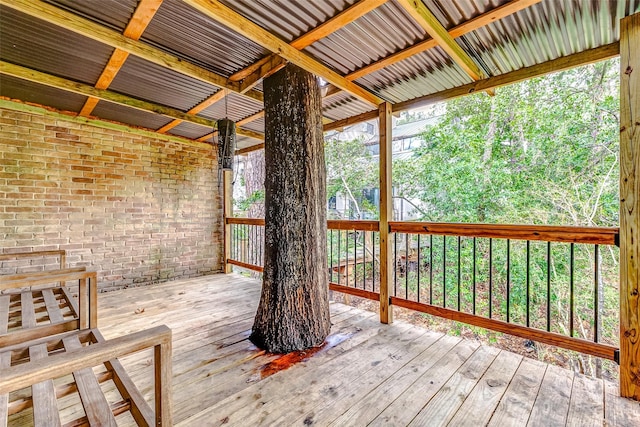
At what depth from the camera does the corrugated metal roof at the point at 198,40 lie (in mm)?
1939

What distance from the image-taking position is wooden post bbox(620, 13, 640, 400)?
5.66ft

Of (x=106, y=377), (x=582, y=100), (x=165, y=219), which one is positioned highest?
(x=582, y=100)

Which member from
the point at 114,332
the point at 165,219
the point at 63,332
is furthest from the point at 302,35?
the point at 165,219

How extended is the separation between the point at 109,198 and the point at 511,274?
6879mm

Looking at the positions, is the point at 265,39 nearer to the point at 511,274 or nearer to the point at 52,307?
the point at 52,307

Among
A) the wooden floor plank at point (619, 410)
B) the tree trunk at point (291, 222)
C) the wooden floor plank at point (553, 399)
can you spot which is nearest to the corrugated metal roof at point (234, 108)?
the tree trunk at point (291, 222)

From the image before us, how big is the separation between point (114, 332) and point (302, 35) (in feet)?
10.2

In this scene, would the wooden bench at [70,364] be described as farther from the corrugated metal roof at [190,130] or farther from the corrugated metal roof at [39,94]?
the corrugated metal roof at [190,130]

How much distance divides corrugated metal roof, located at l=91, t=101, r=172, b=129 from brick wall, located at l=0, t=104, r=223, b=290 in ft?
0.53

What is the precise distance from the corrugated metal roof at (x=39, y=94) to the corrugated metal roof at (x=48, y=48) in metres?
0.49

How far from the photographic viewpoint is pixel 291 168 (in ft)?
7.89

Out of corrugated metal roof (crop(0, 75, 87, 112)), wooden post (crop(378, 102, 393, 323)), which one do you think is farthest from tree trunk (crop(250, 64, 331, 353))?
corrugated metal roof (crop(0, 75, 87, 112))

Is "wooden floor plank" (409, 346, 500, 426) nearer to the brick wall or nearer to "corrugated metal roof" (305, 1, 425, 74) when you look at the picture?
"corrugated metal roof" (305, 1, 425, 74)

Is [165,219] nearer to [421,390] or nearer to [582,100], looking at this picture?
[421,390]
